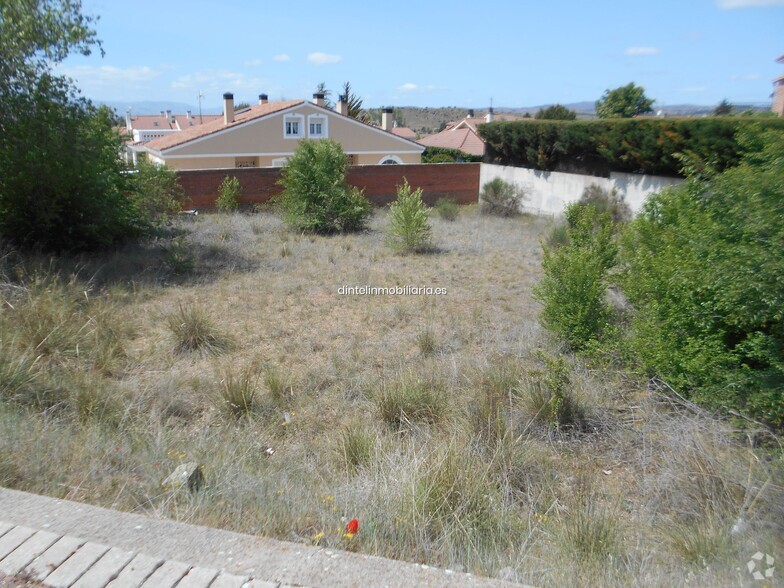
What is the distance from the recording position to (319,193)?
Result: 1537cm

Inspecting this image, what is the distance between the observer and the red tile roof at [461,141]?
40.8m

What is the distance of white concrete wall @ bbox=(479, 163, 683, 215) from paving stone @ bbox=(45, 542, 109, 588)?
15.8 meters

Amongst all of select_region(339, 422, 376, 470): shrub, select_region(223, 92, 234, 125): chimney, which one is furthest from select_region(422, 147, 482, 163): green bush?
select_region(339, 422, 376, 470): shrub

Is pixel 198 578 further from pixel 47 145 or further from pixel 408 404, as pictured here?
pixel 47 145

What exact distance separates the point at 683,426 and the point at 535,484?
143cm

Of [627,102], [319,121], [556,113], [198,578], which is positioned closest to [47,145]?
[198,578]

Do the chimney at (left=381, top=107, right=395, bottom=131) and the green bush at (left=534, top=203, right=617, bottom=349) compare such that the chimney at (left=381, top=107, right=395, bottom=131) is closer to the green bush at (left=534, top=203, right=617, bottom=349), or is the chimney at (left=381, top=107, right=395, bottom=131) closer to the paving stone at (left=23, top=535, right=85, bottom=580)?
the green bush at (left=534, top=203, right=617, bottom=349)

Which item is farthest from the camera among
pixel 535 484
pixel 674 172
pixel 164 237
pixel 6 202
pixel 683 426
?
pixel 674 172

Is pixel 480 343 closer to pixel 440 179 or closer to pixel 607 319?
pixel 607 319

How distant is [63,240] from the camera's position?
1085 cm

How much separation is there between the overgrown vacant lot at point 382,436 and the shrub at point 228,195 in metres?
8.54

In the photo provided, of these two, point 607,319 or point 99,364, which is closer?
point 99,364

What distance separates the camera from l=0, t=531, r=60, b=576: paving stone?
2471 millimetres

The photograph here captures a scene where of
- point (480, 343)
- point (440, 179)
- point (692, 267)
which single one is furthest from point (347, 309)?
point (440, 179)
